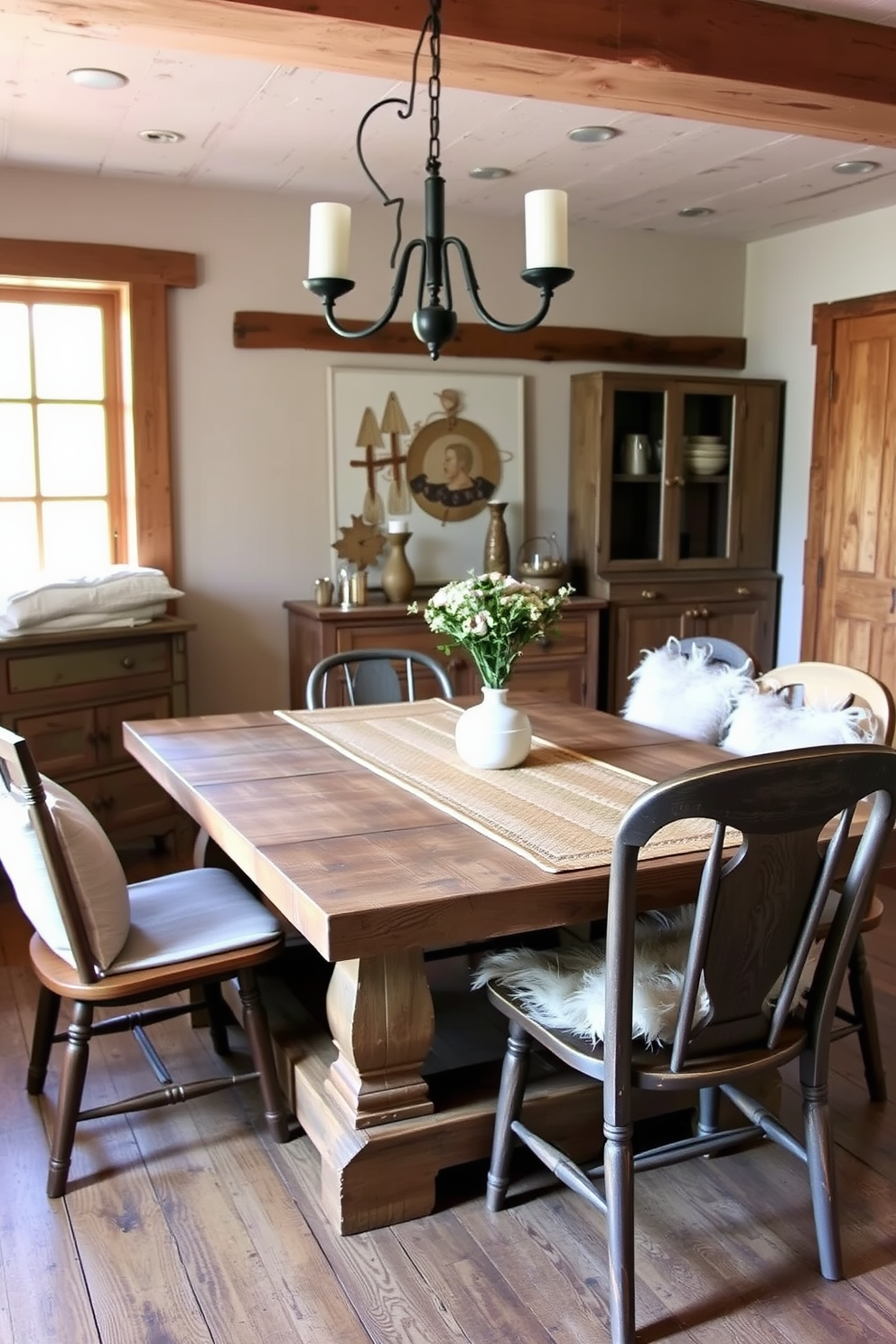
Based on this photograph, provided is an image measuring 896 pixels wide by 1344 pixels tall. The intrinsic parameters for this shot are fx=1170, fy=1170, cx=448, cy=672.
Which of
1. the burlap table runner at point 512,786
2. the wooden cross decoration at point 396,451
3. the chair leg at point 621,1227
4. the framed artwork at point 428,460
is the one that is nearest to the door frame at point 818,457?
the framed artwork at point 428,460

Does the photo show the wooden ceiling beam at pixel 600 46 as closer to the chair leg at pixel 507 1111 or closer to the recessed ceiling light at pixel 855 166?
the recessed ceiling light at pixel 855 166

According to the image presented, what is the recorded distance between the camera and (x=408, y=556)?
4.87 meters

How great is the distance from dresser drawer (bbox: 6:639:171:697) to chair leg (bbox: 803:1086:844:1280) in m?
2.73

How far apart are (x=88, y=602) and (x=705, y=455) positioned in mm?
2682

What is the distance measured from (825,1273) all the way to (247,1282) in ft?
3.11

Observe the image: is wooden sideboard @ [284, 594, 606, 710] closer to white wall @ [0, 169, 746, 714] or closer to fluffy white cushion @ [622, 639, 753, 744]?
white wall @ [0, 169, 746, 714]

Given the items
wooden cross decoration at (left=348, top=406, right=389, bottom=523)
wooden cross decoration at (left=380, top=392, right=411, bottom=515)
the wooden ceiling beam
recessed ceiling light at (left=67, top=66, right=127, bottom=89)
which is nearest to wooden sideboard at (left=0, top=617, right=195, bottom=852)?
wooden cross decoration at (left=348, top=406, right=389, bottom=523)

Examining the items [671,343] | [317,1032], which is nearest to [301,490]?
[671,343]

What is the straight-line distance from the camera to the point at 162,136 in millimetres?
3648

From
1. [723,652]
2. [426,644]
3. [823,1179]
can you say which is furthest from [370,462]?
[823,1179]

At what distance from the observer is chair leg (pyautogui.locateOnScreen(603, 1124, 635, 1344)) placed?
1727 mm

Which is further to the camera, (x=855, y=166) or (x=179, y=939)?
(x=855, y=166)

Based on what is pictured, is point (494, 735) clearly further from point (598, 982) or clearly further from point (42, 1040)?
point (42, 1040)

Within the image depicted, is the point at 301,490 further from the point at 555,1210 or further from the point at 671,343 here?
the point at 555,1210
